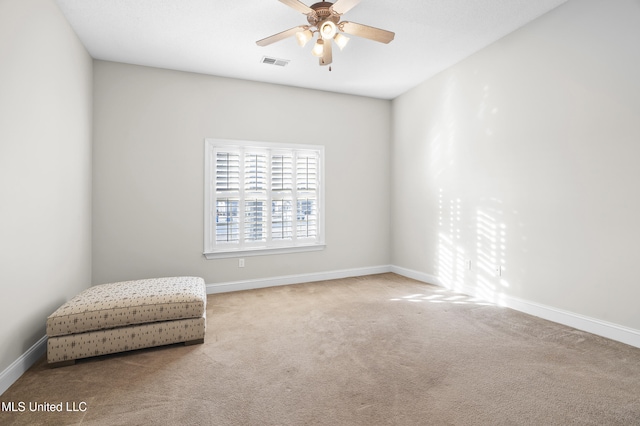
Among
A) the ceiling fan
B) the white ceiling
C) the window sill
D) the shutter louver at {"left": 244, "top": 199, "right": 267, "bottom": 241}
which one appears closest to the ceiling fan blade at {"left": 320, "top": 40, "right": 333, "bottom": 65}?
the ceiling fan

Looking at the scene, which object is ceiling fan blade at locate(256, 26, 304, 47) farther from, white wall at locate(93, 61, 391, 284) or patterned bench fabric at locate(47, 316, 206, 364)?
patterned bench fabric at locate(47, 316, 206, 364)

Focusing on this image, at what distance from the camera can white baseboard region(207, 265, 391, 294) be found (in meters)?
4.45

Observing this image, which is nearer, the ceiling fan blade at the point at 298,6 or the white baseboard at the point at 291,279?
the ceiling fan blade at the point at 298,6

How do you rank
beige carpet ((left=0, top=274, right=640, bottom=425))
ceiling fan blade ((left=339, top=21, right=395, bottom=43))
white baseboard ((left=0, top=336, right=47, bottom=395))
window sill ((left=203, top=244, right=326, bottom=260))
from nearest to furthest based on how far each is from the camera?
beige carpet ((left=0, top=274, right=640, bottom=425))
white baseboard ((left=0, top=336, right=47, bottom=395))
ceiling fan blade ((left=339, top=21, right=395, bottom=43))
window sill ((left=203, top=244, right=326, bottom=260))

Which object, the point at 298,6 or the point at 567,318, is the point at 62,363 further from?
the point at 567,318

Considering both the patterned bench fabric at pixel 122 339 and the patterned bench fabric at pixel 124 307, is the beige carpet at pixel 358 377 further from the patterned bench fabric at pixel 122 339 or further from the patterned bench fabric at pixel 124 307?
the patterned bench fabric at pixel 124 307

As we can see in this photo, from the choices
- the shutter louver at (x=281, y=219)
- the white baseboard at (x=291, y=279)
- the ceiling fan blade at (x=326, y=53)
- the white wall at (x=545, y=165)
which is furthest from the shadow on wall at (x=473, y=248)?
the ceiling fan blade at (x=326, y=53)

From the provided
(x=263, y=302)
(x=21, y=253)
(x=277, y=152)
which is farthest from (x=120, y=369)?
(x=277, y=152)

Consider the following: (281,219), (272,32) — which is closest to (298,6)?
(272,32)

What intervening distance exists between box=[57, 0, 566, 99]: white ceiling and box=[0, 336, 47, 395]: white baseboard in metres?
3.02

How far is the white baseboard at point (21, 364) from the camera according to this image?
2.07m

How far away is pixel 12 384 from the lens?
2.14 m

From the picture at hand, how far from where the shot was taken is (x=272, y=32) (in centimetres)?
338

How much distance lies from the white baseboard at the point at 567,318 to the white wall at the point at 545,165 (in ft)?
0.15
